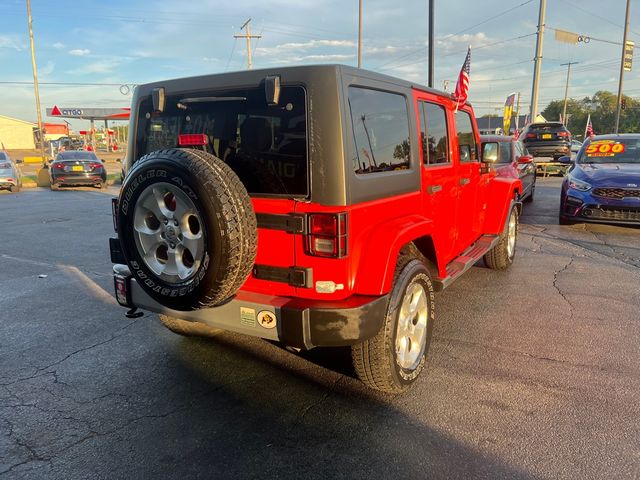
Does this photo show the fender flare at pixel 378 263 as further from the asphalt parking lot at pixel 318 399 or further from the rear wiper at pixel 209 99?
the rear wiper at pixel 209 99

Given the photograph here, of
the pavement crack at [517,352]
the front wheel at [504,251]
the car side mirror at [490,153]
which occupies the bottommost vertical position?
the pavement crack at [517,352]

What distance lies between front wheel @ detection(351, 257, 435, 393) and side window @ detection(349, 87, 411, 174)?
686 millimetres

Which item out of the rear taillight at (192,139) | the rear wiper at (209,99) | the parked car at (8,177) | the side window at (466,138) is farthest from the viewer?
the parked car at (8,177)

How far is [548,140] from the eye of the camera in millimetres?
20031

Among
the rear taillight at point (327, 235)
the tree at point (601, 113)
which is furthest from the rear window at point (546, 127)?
the tree at point (601, 113)

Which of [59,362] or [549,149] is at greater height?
[549,149]

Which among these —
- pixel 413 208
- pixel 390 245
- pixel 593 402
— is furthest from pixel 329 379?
pixel 593 402

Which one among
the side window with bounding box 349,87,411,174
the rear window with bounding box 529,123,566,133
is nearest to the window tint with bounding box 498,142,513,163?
the side window with bounding box 349,87,411,174

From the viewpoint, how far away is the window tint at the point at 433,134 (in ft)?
12.2

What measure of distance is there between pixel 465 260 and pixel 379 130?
1922 mm

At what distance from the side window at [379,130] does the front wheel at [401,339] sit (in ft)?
2.25

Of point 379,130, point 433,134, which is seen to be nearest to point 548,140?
point 433,134

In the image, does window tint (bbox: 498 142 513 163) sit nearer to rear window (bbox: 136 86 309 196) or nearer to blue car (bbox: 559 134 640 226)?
blue car (bbox: 559 134 640 226)

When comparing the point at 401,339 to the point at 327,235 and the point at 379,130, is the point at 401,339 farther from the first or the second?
the point at 379,130
